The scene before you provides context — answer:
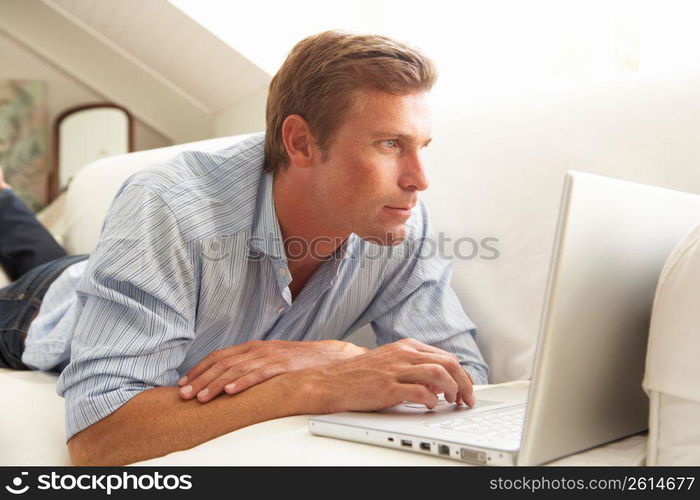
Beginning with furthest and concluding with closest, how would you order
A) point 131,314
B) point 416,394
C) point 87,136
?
1. point 87,136
2. point 131,314
3. point 416,394

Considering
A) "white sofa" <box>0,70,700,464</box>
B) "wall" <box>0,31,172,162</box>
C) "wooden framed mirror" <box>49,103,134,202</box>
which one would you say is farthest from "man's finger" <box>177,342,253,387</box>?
"wall" <box>0,31,172,162</box>

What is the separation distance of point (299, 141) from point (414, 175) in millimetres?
214

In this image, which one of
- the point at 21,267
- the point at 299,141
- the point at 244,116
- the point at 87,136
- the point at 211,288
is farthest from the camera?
the point at 87,136

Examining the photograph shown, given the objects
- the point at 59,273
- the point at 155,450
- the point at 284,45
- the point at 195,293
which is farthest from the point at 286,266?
the point at 284,45

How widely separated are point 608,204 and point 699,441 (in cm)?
24

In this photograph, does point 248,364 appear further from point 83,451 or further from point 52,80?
point 52,80

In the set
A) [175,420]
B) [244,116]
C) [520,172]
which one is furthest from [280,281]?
[244,116]

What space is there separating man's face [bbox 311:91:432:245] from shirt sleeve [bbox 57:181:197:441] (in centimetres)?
27

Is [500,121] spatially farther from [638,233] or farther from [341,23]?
[341,23]

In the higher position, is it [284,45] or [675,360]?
[284,45]

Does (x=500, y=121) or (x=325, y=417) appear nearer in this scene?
(x=325, y=417)

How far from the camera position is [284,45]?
2656 mm

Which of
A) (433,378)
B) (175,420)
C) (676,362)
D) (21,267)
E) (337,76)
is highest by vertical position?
(337,76)

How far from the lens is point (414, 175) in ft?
3.84
